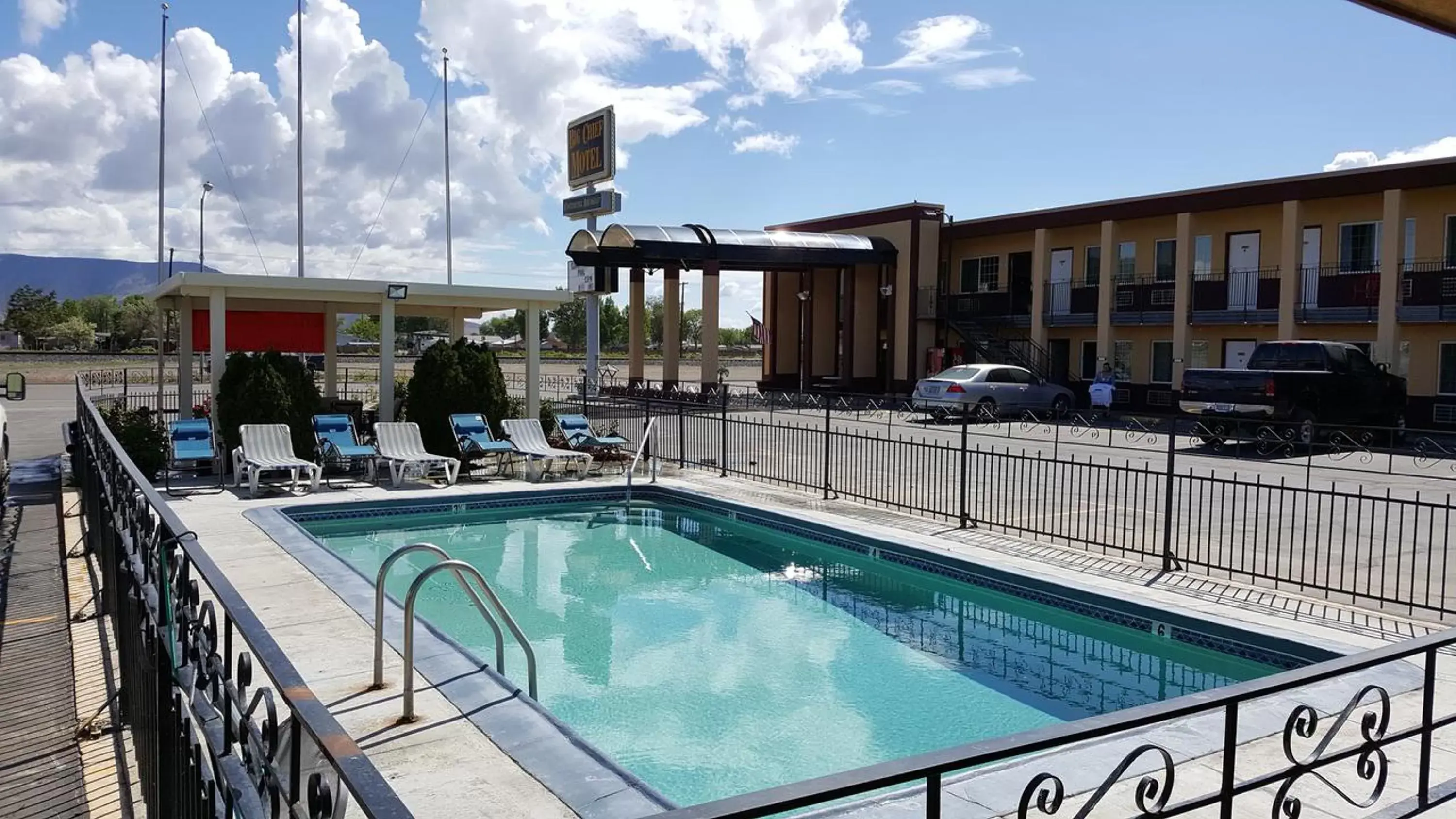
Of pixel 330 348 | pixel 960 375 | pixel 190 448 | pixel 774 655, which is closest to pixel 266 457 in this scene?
pixel 190 448

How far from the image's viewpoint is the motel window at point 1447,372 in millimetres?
25312

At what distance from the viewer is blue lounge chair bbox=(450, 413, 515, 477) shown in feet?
51.9

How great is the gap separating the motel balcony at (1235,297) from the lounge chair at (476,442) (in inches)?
833

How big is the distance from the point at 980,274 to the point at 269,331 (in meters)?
23.5

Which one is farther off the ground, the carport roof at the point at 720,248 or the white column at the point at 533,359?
the carport roof at the point at 720,248

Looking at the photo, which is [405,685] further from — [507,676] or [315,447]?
[315,447]

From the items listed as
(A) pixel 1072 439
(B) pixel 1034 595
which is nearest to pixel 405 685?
(B) pixel 1034 595

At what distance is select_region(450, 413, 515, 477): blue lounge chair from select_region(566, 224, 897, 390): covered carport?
15213 millimetres

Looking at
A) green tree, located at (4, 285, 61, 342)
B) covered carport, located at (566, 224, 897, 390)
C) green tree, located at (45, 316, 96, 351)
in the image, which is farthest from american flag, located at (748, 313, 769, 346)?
green tree, located at (4, 285, 61, 342)

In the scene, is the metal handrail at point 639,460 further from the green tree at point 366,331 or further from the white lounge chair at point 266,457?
the green tree at point 366,331

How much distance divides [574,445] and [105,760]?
11.8 meters

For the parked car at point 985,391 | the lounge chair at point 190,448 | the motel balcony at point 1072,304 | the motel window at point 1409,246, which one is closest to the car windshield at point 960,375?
the parked car at point 985,391

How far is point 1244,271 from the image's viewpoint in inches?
1150

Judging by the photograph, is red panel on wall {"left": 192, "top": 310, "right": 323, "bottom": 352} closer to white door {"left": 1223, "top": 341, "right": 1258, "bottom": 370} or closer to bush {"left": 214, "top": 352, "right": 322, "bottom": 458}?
bush {"left": 214, "top": 352, "right": 322, "bottom": 458}
